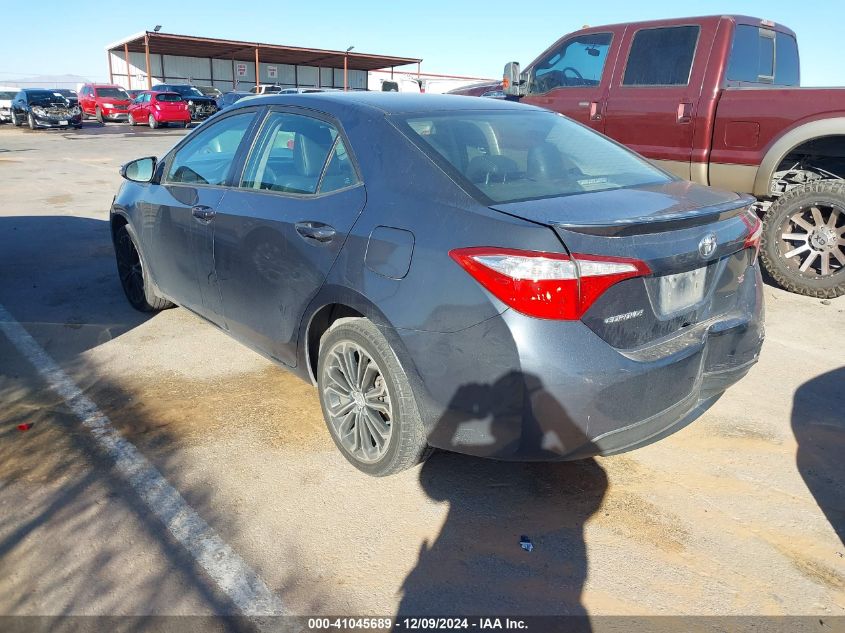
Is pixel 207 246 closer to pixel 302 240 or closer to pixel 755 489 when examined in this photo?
pixel 302 240

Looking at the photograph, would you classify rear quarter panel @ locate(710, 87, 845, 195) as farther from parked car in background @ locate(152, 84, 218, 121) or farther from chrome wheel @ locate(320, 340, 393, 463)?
parked car in background @ locate(152, 84, 218, 121)

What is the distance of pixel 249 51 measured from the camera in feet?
136

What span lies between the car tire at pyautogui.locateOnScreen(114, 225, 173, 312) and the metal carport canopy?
111ft

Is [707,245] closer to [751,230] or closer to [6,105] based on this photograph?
[751,230]

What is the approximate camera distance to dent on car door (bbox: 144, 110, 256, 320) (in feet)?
12.8

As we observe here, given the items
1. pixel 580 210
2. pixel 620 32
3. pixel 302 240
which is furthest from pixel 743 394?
pixel 620 32

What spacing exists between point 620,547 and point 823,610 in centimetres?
70

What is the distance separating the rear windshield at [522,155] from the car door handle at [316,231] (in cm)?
55

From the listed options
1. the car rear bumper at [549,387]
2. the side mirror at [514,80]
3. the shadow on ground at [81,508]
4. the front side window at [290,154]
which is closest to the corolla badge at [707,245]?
the car rear bumper at [549,387]

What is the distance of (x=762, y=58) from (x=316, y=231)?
5530mm

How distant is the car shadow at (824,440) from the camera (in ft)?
10.0

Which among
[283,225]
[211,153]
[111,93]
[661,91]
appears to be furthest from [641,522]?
[111,93]

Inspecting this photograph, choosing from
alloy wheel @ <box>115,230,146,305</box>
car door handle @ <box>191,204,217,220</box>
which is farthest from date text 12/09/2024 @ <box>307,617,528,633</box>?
alloy wheel @ <box>115,230,146,305</box>

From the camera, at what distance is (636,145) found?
6598mm
